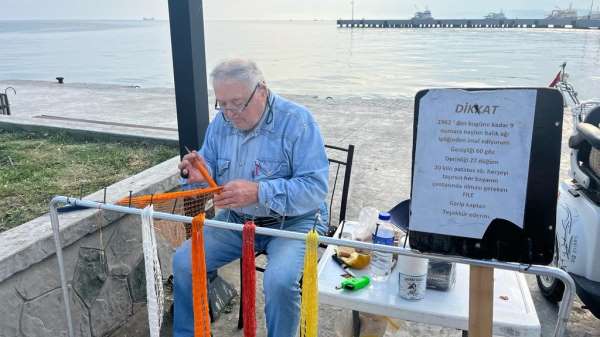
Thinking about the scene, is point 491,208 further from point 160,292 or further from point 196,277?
point 160,292

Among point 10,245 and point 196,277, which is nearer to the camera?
point 196,277

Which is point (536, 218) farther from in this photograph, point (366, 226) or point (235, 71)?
point (235, 71)

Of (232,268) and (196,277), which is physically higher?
(196,277)

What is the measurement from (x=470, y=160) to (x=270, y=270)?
113cm

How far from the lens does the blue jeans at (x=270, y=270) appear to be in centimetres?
206

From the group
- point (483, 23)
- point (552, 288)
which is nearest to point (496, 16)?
point (483, 23)

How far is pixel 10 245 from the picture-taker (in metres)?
2.14

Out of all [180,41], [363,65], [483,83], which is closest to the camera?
[180,41]

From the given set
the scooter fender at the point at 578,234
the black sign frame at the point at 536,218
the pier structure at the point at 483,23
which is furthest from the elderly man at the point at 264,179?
the pier structure at the point at 483,23

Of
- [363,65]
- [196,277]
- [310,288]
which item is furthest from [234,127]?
[363,65]

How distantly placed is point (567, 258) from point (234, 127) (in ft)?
6.69

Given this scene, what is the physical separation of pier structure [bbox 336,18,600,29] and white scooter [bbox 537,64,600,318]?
86988mm

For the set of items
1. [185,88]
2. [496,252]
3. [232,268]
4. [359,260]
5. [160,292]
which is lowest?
[232,268]

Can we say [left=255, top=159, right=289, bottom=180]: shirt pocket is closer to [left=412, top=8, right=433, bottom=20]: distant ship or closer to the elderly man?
the elderly man
